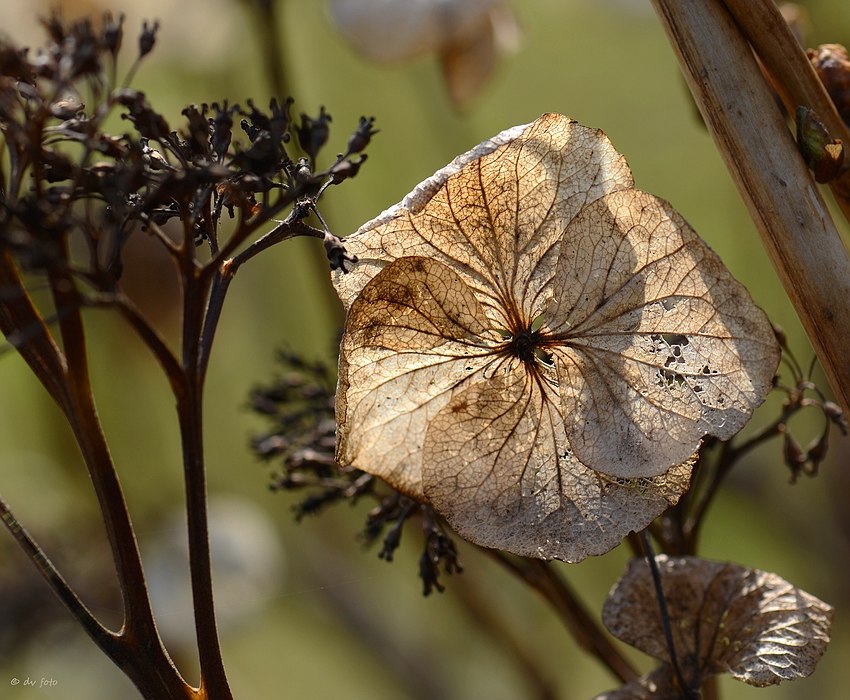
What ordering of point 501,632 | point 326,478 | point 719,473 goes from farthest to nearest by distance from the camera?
point 501,632, point 326,478, point 719,473

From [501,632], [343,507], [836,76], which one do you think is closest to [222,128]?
[836,76]

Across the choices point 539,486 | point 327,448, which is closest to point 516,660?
point 327,448

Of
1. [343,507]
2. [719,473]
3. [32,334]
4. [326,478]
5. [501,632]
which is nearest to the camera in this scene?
[32,334]

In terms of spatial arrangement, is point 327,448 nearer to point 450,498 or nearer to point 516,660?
point 450,498

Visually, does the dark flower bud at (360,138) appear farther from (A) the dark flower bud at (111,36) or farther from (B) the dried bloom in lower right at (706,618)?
(B) the dried bloom in lower right at (706,618)

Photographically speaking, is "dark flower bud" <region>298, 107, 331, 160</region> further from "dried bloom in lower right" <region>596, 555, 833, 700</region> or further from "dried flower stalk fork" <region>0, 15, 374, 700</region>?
"dried bloom in lower right" <region>596, 555, 833, 700</region>

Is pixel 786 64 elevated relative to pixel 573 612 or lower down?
elevated

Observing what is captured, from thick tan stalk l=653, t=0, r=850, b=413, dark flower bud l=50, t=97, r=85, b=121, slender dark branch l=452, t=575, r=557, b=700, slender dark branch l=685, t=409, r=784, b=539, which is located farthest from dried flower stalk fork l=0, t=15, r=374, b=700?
slender dark branch l=452, t=575, r=557, b=700

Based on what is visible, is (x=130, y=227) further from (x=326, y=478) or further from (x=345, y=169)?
(x=326, y=478)

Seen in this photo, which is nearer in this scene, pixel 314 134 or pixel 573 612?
pixel 314 134
